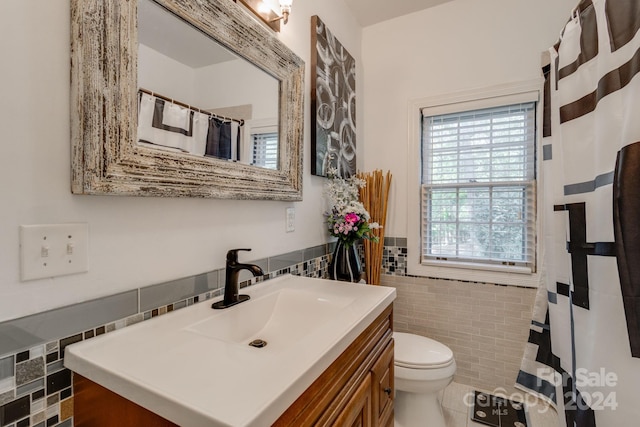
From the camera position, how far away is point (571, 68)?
4.42 feet

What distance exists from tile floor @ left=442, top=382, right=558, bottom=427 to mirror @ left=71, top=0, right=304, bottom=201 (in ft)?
5.68

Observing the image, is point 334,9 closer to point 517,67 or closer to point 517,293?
point 517,67

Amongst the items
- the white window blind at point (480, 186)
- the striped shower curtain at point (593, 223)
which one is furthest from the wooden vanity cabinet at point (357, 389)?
the white window blind at point (480, 186)

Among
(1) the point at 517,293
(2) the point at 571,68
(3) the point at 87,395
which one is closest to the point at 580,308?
(1) the point at 517,293

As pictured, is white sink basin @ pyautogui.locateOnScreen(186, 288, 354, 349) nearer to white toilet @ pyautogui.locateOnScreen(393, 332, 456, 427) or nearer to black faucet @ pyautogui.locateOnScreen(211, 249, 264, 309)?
black faucet @ pyautogui.locateOnScreen(211, 249, 264, 309)

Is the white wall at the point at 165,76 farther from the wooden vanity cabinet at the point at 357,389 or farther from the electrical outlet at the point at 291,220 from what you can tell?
the wooden vanity cabinet at the point at 357,389

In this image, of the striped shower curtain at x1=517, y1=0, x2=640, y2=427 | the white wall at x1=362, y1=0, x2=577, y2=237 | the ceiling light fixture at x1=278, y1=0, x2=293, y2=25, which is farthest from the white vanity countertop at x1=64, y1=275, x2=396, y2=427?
the white wall at x1=362, y1=0, x2=577, y2=237

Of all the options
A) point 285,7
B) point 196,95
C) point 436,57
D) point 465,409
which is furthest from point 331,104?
point 465,409

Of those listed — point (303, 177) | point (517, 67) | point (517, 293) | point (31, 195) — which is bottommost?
point (517, 293)

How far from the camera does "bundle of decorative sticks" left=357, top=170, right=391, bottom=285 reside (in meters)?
2.22

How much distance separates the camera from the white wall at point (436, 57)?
6.19 feet

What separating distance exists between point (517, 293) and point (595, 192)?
997mm

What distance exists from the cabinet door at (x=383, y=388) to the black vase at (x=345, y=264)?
1.90 feet

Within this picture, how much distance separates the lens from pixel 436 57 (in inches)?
84.3
